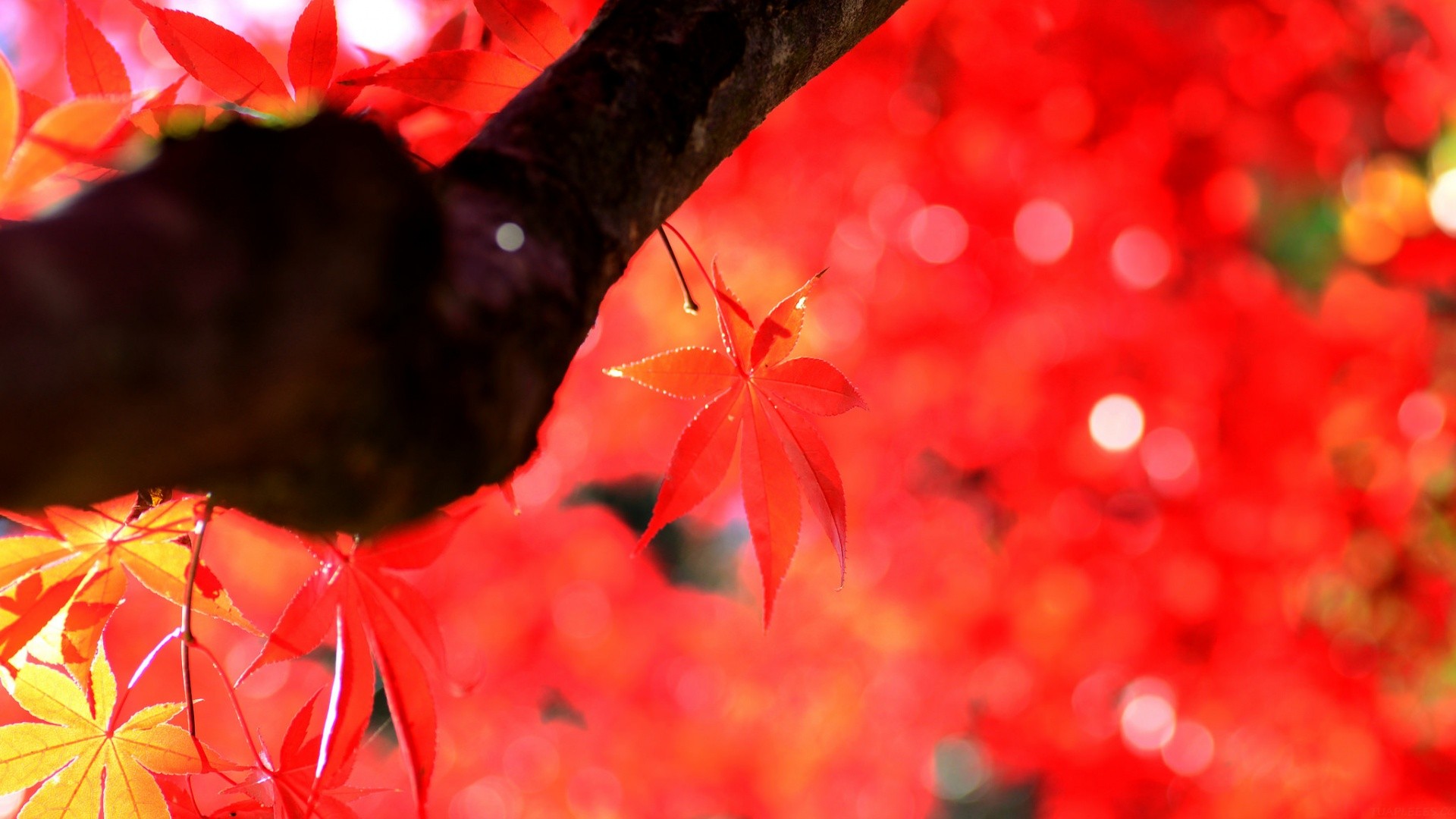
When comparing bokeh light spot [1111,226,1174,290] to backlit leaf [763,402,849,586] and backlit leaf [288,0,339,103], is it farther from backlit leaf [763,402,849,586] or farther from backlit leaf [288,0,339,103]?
backlit leaf [288,0,339,103]

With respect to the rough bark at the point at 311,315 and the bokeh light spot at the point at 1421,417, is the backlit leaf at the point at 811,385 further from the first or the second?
the bokeh light spot at the point at 1421,417

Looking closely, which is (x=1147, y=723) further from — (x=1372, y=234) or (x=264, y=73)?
(x=264, y=73)

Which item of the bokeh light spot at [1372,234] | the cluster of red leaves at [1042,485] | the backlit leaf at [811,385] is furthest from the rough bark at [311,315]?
the bokeh light spot at [1372,234]

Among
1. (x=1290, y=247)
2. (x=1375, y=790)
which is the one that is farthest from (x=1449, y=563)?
(x=1290, y=247)

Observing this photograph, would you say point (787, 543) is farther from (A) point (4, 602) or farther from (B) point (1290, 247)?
(B) point (1290, 247)

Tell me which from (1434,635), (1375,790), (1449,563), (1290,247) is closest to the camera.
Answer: (1375,790)

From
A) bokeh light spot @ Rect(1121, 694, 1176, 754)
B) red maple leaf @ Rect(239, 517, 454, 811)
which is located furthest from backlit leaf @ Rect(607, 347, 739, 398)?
bokeh light spot @ Rect(1121, 694, 1176, 754)
